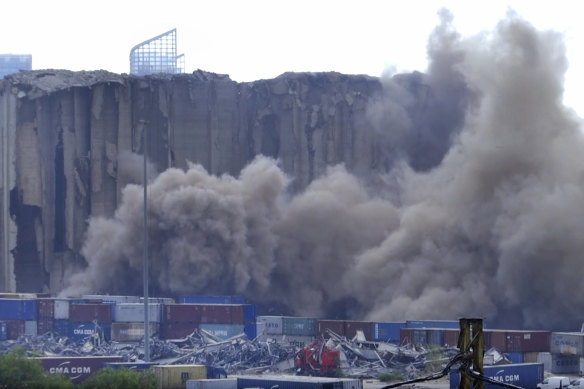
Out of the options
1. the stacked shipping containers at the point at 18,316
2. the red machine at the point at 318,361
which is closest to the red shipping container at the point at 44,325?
the stacked shipping containers at the point at 18,316

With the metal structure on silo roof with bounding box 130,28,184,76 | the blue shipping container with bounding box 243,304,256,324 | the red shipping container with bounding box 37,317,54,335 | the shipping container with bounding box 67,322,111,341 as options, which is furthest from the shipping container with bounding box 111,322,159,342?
the metal structure on silo roof with bounding box 130,28,184,76

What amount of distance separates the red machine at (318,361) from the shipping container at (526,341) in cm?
685

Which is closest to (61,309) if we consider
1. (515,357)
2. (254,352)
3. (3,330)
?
(3,330)

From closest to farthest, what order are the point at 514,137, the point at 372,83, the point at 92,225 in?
1. the point at 514,137
2. the point at 92,225
3. the point at 372,83

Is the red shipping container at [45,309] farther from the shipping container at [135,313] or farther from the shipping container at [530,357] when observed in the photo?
the shipping container at [530,357]

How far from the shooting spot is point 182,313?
2330 inches

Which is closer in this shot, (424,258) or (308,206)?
(424,258)

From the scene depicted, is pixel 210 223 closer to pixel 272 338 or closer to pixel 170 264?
pixel 170 264

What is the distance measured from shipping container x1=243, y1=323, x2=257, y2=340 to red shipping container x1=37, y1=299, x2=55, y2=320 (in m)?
10.3

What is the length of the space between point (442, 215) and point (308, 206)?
1275cm

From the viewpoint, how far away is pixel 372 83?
8750 centimetres

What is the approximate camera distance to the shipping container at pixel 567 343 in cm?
4844

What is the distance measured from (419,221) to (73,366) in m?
31.3

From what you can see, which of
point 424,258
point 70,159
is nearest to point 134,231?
point 70,159
